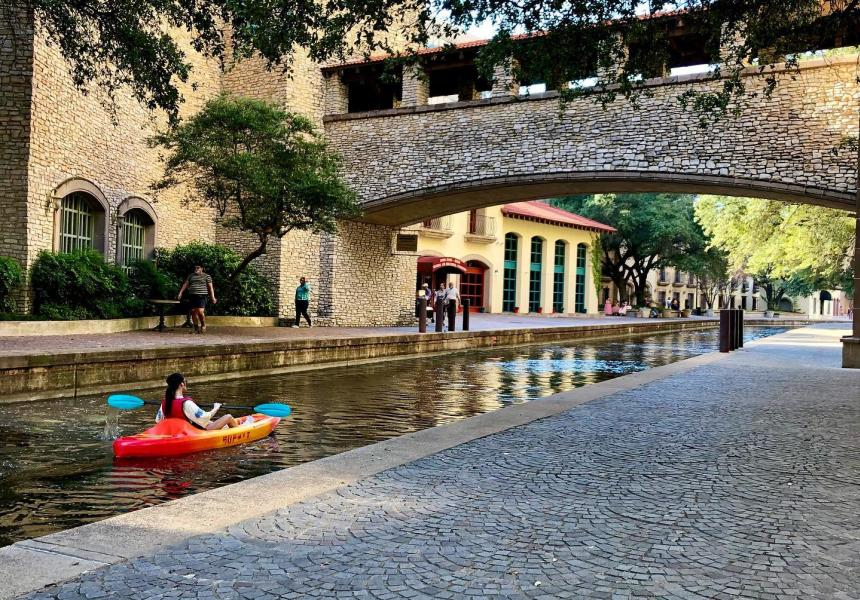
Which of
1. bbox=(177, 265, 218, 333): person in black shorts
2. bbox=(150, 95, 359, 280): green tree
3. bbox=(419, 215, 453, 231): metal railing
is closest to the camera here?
bbox=(177, 265, 218, 333): person in black shorts

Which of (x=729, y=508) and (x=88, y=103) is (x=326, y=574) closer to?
(x=729, y=508)

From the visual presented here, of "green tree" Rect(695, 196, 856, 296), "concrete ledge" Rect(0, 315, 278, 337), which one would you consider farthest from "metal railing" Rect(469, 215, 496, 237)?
"concrete ledge" Rect(0, 315, 278, 337)

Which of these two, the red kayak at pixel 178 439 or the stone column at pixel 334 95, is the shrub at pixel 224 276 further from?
the red kayak at pixel 178 439

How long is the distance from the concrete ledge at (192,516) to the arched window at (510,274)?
121 ft

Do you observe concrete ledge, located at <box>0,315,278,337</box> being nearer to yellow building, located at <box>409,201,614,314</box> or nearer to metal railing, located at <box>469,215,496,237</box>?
yellow building, located at <box>409,201,614,314</box>

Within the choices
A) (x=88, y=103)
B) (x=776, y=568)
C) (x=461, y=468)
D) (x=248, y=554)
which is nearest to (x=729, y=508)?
(x=776, y=568)

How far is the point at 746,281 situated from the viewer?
87.1 meters

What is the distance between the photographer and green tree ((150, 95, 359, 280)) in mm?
17516

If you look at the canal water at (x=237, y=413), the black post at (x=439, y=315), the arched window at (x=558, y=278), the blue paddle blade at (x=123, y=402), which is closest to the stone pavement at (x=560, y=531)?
the canal water at (x=237, y=413)

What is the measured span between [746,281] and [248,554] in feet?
300

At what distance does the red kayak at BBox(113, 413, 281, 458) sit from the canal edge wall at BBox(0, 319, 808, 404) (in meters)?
3.79

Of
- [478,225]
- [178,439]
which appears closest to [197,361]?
[178,439]

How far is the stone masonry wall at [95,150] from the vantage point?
54.1 ft

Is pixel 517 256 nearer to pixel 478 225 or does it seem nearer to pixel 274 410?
Result: pixel 478 225
